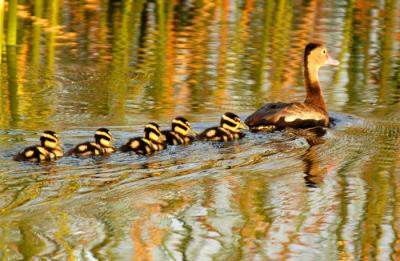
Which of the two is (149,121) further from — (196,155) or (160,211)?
(160,211)

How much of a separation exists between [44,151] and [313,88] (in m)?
3.83

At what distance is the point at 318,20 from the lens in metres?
17.9

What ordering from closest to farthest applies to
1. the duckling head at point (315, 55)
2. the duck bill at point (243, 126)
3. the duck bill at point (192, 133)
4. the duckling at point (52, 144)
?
the duckling at point (52, 144)
the duck bill at point (192, 133)
the duck bill at point (243, 126)
the duckling head at point (315, 55)

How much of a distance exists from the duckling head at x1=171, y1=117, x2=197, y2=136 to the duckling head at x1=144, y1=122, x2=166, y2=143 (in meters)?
0.18

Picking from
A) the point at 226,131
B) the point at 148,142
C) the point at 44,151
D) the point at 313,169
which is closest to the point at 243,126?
the point at 226,131

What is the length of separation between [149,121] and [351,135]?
1844mm

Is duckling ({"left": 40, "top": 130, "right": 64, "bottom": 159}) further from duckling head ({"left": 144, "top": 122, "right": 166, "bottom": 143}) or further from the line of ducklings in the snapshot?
duckling head ({"left": 144, "top": 122, "right": 166, "bottom": 143})

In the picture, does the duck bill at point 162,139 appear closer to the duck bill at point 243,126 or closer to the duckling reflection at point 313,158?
the duck bill at point 243,126

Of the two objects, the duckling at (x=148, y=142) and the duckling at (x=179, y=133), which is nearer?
the duckling at (x=148, y=142)

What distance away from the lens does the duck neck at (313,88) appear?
11.3 metres

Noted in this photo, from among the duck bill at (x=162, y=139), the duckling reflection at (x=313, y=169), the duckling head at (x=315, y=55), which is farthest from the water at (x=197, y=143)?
the duckling head at (x=315, y=55)

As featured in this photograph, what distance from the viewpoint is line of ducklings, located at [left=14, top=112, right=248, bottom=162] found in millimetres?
8812

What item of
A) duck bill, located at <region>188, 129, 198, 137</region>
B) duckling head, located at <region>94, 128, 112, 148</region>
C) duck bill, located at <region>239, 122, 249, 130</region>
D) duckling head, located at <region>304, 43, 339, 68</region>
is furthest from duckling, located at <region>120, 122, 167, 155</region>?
duckling head, located at <region>304, 43, 339, 68</region>

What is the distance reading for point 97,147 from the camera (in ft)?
30.0
